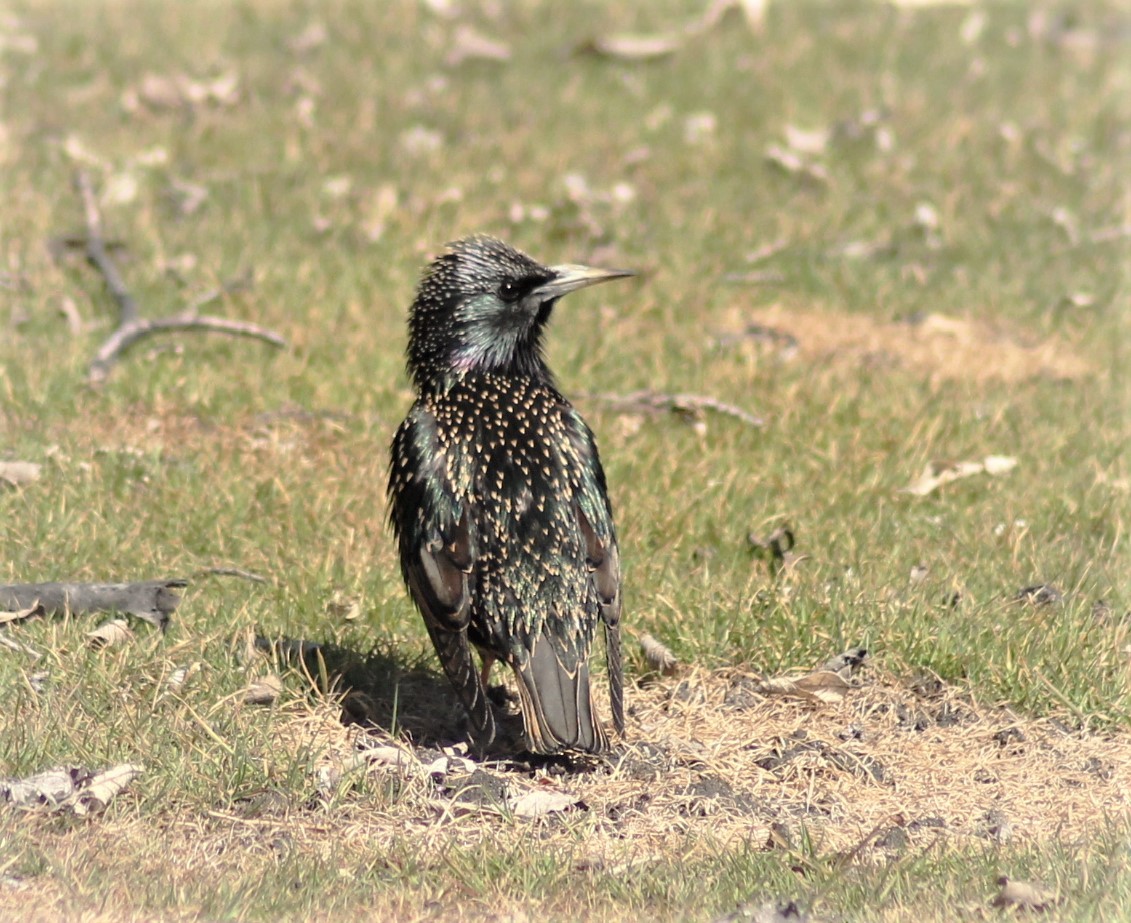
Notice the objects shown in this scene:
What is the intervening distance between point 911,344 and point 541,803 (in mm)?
4954

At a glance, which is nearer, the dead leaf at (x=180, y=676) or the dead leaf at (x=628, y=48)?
the dead leaf at (x=180, y=676)

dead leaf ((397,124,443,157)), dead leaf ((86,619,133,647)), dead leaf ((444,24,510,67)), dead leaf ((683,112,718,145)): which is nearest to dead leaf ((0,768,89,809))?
dead leaf ((86,619,133,647))

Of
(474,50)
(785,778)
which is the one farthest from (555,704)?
(474,50)

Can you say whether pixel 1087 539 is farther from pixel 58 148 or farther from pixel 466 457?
pixel 58 148

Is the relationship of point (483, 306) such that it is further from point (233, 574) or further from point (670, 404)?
point (670, 404)

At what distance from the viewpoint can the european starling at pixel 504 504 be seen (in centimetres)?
530

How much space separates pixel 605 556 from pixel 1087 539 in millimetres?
2594

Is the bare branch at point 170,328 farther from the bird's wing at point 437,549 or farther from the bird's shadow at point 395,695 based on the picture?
the bird's wing at point 437,549

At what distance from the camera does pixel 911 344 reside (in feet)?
30.6

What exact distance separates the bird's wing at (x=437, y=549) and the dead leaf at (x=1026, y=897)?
5.53 feet

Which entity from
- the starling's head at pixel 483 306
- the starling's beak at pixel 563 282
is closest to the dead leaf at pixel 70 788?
the starling's head at pixel 483 306

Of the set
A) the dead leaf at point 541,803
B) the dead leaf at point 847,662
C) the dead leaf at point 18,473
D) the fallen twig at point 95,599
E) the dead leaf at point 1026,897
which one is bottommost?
the dead leaf at point 541,803

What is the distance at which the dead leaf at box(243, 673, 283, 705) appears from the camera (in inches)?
218

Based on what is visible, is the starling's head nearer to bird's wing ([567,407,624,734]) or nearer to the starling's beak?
the starling's beak
